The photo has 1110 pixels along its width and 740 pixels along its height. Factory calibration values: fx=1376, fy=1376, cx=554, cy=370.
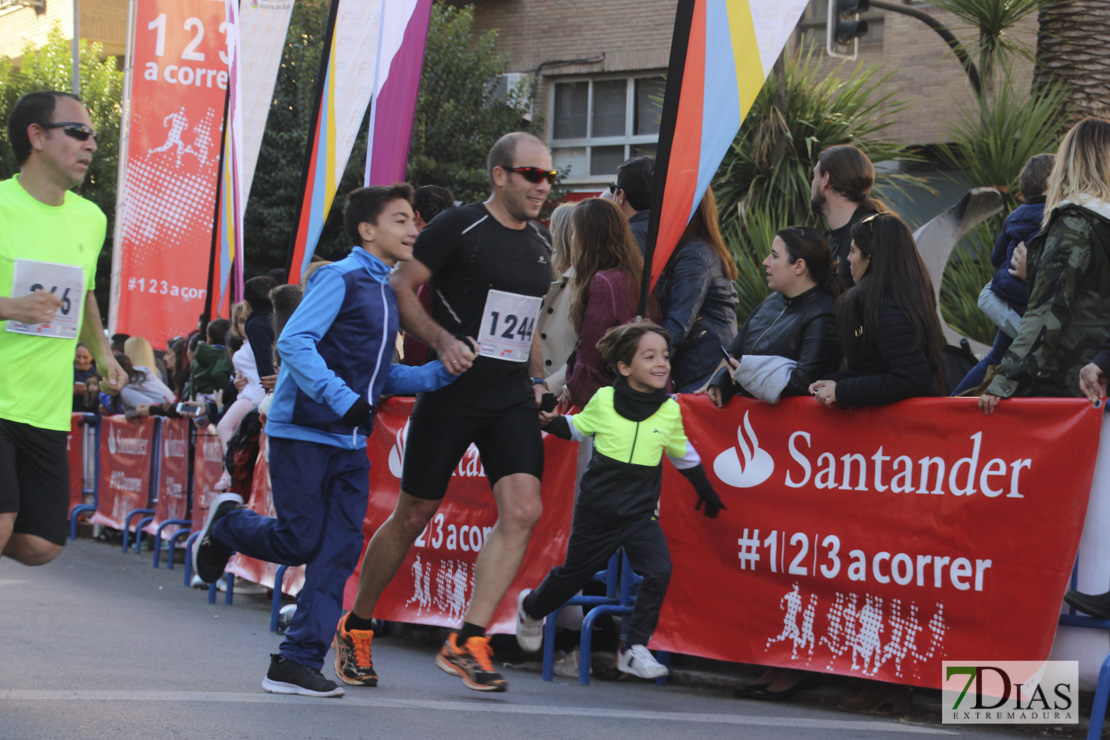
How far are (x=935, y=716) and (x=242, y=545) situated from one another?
2757 mm

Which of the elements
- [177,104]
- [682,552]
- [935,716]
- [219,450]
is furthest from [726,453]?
[177,104]

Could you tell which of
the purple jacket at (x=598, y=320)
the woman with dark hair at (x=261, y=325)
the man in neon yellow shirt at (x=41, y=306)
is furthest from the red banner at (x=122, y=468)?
the man in neon yellow shirt at (x=41, y=306)

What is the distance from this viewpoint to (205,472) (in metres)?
10.5

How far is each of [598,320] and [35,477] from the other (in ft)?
8.95

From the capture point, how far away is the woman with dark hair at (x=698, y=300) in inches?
257

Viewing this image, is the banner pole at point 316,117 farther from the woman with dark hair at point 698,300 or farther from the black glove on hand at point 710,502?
the black glove on hand at point 710,502

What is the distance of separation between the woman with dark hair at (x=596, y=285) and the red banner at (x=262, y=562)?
7.98ft

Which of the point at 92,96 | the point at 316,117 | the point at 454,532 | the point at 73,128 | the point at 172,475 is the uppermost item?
the point at 92,96

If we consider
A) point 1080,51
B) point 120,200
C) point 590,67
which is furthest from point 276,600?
point 590,67

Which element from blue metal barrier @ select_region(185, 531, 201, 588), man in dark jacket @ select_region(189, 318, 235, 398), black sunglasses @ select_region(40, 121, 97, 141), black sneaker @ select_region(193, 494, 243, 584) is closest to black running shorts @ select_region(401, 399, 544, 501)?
black sneaker @ select_region(193, 494, 243, 584)

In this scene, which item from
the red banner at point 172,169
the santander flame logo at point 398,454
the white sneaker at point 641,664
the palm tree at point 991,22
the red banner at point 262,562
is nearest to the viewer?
the white sneaker at point 641,664

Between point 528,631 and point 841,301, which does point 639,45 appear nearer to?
point 841,301

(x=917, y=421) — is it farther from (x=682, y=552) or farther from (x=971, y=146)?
(x=971, y=146)

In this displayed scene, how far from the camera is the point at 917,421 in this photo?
5340 millimetres
